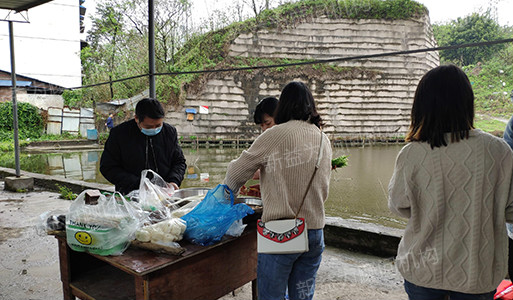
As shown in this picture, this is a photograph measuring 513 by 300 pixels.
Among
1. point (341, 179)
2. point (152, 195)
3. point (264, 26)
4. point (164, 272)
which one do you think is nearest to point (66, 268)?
point (152, 195)

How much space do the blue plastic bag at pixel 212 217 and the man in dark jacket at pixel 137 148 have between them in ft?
3.31

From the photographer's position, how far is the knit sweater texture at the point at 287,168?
1.55 m

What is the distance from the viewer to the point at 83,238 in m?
1.54

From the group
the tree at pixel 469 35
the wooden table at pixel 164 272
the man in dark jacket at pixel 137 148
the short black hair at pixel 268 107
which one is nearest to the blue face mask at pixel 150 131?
the man in dark jacket at pixel 137 148

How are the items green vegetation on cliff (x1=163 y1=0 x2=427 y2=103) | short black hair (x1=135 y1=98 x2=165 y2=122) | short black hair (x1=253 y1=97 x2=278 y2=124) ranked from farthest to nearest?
green vegetation on cliff (x1=163 y1=0 x2=427 y2=103), short black hair (x1=135 y1=98 x2=165 y2=122), short black hair (x1=253 y1=97 x2=278 y2=124)

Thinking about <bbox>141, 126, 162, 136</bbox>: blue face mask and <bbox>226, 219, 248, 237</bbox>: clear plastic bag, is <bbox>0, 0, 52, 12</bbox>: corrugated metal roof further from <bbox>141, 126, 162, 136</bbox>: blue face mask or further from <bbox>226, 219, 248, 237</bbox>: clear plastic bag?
<bbox>226, 219, 248, 237</bbox>: clear plastic bag

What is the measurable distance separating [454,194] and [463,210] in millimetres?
62

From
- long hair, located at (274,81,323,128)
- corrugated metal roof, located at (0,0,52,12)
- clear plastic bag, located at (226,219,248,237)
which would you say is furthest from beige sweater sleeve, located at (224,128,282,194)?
corrugated metal roof, located at (0,0,52,12)

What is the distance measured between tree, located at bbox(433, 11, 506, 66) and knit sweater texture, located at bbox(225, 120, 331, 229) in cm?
2484

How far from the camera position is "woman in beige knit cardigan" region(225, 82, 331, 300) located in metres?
1.55

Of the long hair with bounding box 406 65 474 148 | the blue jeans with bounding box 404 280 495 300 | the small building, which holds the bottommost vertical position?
the blue jeans with bounding box 404 280 495 300

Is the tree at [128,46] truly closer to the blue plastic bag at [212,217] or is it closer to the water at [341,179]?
the water at [341,179]

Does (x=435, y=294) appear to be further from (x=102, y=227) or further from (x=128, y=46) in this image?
(x=128, y=46)

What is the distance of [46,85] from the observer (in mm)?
21688
